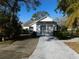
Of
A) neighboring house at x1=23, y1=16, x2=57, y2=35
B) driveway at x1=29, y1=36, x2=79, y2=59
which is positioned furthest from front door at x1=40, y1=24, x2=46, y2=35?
driveway at x1=29, y1=36, x2=79, y2=59

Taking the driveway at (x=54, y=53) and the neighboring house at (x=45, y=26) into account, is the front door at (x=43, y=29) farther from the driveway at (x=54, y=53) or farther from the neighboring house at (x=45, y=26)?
the driveway at (x=54, y=53)

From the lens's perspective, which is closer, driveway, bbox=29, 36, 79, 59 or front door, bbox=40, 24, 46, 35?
driveway, bbox=29, 36, 79, 59

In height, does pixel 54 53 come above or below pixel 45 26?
below

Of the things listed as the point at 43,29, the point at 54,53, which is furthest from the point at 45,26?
the point at 54,53

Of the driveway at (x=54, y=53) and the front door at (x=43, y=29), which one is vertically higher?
the front door at (x=43, y=29)

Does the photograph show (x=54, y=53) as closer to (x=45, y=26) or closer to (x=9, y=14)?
(x=9, y=14)

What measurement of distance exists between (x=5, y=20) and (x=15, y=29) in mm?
4812

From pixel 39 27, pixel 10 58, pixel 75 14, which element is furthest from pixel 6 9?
pixel 10 58

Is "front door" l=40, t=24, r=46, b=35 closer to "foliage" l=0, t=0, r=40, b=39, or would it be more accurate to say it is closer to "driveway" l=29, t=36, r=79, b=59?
"foliage" l=0, t=0, r=40, b=39

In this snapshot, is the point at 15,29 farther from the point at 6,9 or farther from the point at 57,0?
the point at 57,0

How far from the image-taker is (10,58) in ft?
53.9

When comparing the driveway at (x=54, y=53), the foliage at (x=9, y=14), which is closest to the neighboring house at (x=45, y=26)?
the foliage at (x=9, y=14)

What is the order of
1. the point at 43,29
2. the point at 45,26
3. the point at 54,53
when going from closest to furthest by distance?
1. the point at 54,53
2. the point at 45,26
3. the point at 43,29

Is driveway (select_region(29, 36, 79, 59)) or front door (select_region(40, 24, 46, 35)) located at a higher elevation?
front door (select_region(40, 24, 46, 35))
